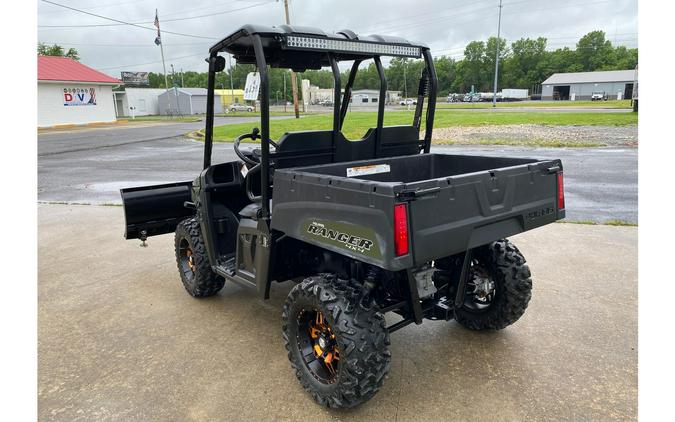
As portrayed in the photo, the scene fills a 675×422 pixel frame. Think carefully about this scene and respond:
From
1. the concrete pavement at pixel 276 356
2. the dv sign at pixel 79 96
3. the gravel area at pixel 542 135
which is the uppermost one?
the dv sign at pixel 79 96

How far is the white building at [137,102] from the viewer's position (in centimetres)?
5662

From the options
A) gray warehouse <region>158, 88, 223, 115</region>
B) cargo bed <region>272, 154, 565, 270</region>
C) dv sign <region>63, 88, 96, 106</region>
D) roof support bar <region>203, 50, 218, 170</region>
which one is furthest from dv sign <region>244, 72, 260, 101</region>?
gray warehouse <region>158, 88, 223, 115</region>

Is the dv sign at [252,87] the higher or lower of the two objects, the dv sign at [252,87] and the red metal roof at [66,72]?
the lower

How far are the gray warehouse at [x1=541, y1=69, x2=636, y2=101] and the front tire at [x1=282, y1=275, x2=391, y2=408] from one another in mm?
80419

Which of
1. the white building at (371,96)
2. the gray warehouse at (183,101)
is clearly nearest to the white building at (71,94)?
the gray warehouse at (183,101)

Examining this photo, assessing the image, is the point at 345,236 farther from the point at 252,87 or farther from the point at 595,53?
the point at 595,53

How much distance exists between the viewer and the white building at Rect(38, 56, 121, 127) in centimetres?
3334

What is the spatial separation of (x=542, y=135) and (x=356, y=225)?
17474 millimetres

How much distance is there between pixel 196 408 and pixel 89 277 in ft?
9.35

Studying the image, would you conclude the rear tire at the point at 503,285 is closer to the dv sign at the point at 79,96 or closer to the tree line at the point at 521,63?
the dv sign at the point at 79,96

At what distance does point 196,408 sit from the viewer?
2.83 m

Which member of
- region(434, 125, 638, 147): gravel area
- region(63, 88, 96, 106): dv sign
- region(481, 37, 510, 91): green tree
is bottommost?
region(434, 125, 638, 147): gravel area

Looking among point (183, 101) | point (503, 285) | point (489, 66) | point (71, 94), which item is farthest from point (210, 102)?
point (489, 66)

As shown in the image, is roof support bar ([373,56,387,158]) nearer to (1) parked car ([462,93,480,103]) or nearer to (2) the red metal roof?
(2) the red metal roof
